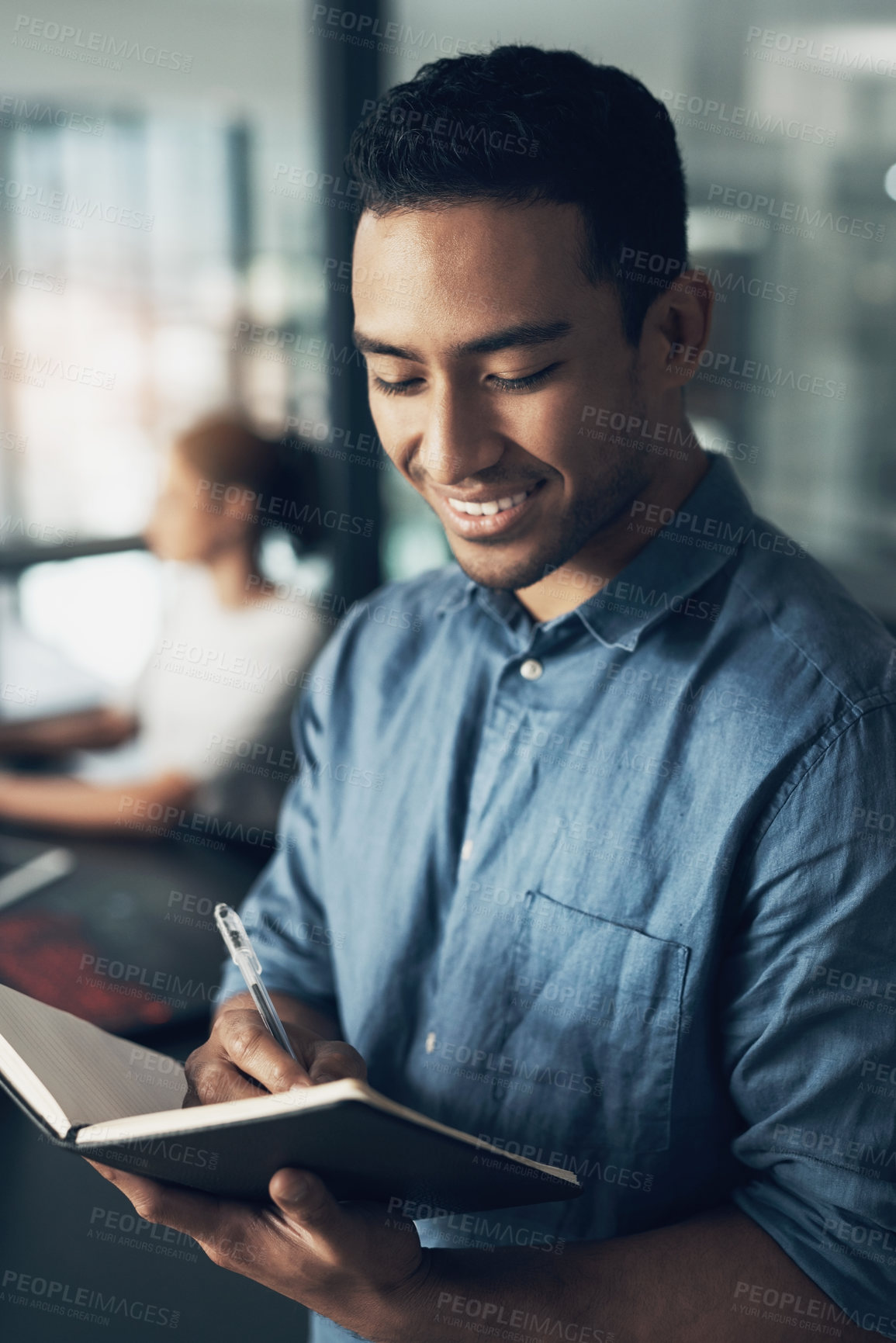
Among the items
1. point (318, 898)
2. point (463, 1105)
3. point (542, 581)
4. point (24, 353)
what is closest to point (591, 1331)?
point (463, 1105)

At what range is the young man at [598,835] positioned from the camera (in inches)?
33.2

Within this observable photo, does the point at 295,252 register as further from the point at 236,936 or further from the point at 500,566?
the point at 236,936

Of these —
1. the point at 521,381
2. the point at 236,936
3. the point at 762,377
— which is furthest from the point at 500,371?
the point at 762,377

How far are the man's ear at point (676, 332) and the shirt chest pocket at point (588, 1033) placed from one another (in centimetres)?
Result: 51

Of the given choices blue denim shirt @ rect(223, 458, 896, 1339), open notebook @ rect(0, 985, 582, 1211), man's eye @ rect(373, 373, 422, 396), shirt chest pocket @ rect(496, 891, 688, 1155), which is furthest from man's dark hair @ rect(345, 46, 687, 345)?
open notebook @ rect(0, 985, 582, 1211)

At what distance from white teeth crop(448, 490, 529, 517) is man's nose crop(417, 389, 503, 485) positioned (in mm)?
41

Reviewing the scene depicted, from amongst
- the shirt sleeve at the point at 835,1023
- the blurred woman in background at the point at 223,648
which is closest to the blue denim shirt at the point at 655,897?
the shirt sleeve at the point at 835,1023

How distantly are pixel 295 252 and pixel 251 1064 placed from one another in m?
2.50

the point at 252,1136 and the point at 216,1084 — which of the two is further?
the point at 216,1084

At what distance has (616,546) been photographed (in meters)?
1.07

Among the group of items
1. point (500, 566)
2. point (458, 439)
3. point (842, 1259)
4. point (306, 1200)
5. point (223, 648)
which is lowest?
point (223, 648)

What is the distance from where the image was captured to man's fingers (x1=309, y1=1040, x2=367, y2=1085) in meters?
0.89

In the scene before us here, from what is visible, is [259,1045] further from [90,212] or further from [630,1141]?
[90,212]

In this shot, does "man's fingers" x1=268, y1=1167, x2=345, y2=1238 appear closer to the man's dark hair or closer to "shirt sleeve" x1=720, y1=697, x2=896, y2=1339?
"shirt sleeve" x1=720, y1=697, x2=896, y2=1339
